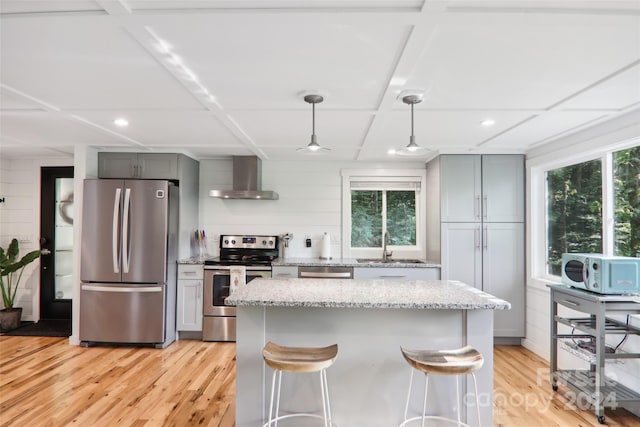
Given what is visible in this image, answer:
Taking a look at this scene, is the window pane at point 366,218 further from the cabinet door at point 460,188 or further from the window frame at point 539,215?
the window frame at point 539,215

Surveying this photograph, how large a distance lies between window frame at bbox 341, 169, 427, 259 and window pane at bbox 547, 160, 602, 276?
1.42 metres

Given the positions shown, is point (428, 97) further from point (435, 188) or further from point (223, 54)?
point (435, 188)

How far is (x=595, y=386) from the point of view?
8.73ft

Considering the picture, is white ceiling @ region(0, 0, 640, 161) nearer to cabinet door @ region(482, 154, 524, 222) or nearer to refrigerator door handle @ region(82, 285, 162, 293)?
cabinet door @ region(482, 154, 524, 222)

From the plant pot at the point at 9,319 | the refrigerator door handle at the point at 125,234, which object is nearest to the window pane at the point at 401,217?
the refrigerator door handle at the point at 125,234

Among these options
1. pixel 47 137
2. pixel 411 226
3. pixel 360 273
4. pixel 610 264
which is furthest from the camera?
pixel 411 226

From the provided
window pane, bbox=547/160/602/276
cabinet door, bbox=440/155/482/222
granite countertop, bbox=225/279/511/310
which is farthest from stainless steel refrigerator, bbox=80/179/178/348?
window pane, bbox=547/160/602/276

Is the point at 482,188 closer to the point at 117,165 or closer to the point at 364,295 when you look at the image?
the point at 364,295

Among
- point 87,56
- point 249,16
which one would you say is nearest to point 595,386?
point 249,16

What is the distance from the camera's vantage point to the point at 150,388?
3.02 m

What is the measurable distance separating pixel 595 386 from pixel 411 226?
2.58 metres

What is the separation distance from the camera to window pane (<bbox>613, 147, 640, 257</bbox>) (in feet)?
9.37

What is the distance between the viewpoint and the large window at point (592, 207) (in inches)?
115

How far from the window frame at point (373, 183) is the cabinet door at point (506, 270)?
2.83 feet
